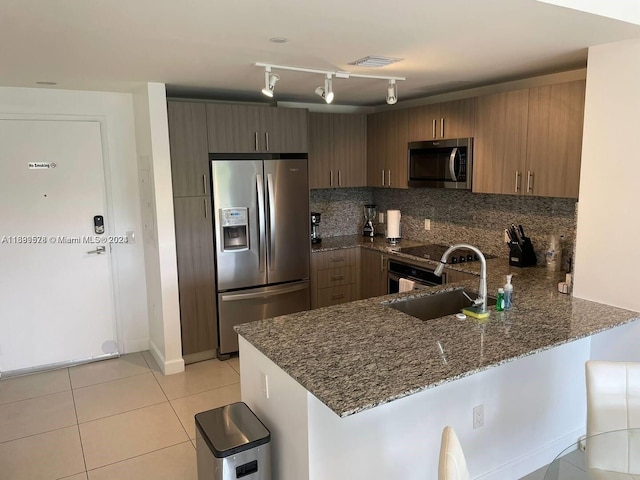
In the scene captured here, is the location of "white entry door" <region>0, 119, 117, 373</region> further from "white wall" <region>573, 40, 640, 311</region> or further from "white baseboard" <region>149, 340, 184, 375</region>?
"white wall" <region>573, 40, 640, 311</region>

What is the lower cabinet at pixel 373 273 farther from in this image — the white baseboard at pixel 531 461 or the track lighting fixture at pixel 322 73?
the white baseboard at pixel 531 461

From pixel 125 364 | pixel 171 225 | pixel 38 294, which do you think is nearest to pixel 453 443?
pixel 171 225

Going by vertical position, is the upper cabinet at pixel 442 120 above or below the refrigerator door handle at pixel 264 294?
above

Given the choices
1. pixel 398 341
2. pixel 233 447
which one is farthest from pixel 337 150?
pixel 233 447

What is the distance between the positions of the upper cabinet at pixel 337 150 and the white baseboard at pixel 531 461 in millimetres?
3077

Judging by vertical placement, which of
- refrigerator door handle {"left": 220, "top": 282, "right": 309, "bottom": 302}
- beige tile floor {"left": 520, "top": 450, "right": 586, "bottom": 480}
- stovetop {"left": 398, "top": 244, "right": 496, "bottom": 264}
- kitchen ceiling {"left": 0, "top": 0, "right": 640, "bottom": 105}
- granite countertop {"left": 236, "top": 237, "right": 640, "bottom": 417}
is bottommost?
beige tile floor {"left": 520, "top": 450, "right": 586, "bottom": 480}

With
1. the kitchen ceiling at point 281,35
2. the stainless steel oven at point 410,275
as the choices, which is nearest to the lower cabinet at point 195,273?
the kitchen ceiling at point 281,35

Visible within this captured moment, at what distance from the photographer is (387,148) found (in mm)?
4773

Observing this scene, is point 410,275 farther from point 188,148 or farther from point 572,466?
point 572,466

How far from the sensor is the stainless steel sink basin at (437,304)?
284 centimetres

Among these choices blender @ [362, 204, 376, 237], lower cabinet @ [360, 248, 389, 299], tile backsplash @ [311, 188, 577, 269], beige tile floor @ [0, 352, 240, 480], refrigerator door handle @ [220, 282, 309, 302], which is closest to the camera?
beige tile floor @ [0, 352, 240, 480]

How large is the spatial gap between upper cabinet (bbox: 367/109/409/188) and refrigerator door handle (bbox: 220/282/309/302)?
53.9 inches

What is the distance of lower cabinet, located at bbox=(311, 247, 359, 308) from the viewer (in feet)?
15.3

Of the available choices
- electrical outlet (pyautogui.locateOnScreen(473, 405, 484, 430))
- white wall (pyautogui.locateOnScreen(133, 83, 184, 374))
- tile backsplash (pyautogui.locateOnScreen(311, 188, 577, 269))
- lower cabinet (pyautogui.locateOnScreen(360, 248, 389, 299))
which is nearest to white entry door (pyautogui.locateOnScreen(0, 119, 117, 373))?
white wall (pyautogui.locateOnScreen(133, 83, 184, 374))
